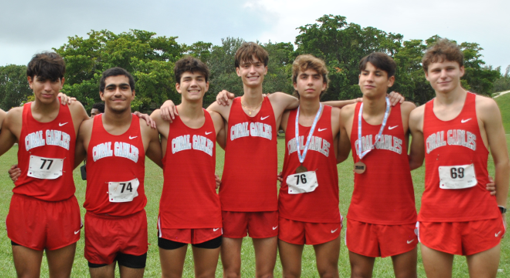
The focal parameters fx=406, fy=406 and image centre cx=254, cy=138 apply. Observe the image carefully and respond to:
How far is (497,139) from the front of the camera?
3648mm

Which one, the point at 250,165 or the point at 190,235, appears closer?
the point at 190,235

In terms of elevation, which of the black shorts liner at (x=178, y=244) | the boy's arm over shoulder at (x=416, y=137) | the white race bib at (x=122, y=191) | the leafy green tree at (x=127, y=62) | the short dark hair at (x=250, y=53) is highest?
the leafy green tree at (x=127, y=62)

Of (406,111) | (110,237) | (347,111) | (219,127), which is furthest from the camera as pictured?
(219,127)

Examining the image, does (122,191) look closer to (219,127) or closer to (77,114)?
(77,114)

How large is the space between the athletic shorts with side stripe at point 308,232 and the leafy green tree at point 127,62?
111 ft

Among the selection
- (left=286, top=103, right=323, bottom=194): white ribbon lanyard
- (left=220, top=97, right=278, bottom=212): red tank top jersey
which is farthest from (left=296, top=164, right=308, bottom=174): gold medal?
→ (left=220, top=97, right=278, bottom=212): red tank top jersey

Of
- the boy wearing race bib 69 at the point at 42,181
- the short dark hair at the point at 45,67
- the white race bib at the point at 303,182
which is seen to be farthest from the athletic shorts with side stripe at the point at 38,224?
the white race bib at the point at 303,182

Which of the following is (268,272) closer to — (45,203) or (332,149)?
(332,149)

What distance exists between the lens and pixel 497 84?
259 ft

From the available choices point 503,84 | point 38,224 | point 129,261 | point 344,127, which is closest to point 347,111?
point 344,127

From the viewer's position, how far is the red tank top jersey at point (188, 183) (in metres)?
4.22

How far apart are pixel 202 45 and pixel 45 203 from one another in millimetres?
46266

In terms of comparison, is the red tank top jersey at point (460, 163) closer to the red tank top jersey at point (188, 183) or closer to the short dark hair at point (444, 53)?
the short dark hair at point (444, 53)

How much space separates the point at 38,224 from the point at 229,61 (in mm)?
45461
